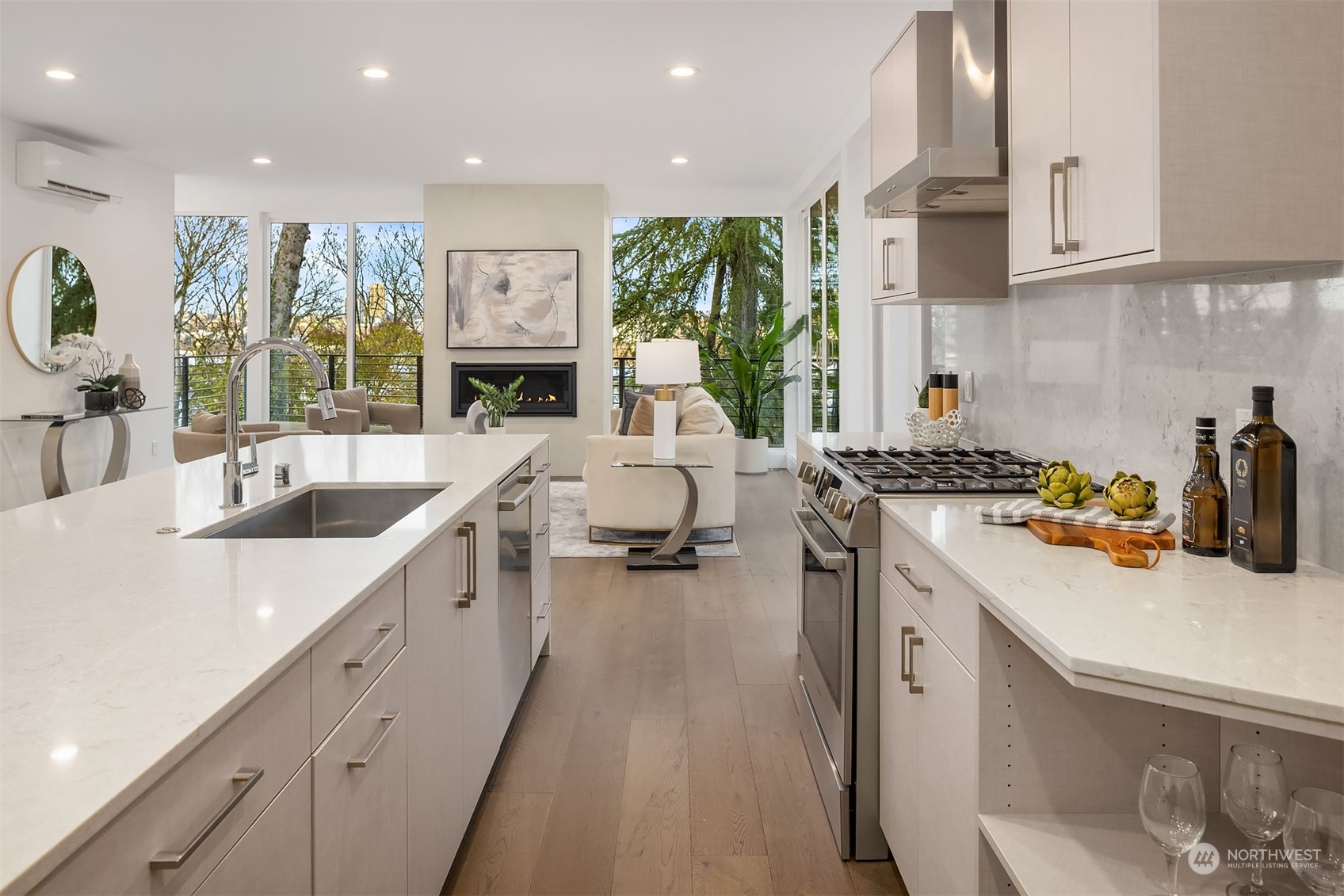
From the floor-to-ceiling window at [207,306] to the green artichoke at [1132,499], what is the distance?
8685 millimetres

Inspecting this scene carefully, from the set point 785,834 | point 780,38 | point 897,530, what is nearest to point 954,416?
point 897,530

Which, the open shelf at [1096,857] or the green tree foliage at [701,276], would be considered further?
the green tree foliage at [701,276]

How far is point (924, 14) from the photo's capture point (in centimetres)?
262

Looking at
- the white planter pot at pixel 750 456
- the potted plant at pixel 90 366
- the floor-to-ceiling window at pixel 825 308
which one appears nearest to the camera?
the potted plant at pixel 90 366

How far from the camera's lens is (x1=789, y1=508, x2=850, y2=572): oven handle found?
2.06 m

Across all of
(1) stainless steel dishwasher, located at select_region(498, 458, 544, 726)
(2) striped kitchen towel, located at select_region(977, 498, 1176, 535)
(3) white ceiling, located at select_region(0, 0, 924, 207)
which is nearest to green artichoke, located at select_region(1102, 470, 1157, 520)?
(2) striped kitchen towel, located at select_region(977, 498, 1176, 535)

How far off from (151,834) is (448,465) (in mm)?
1861

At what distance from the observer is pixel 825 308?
706cm

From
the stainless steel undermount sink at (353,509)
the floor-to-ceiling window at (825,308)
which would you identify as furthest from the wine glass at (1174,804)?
the floor-to-ceiling window at (825,308)

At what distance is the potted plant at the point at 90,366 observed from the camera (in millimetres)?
6176

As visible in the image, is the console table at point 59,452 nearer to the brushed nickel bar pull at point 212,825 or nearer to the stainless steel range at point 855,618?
the stainless steel range at point 855,618

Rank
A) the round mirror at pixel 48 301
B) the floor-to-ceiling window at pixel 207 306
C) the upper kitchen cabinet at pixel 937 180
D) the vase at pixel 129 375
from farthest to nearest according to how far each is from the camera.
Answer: the floor-to-ceiling window at pixel 207 306, the vase at pixel 129 375, the round mirror at pixel 48 301, the upper kitchen cabinet at pixel 937 180

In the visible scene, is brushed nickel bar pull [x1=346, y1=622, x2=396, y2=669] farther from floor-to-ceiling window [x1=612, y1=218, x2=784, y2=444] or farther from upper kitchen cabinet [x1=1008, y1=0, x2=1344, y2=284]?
floor-to-ceiling window [x1=612, y1=218, x2=784, y2=444]

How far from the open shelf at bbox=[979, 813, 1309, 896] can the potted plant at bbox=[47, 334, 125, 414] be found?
6.68 meters
